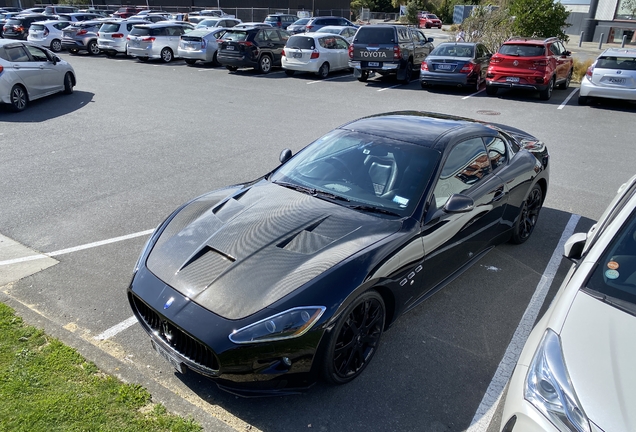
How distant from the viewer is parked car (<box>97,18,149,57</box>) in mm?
23609

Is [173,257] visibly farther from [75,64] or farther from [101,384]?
[75,64]

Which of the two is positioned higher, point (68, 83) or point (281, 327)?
point (281, 327)

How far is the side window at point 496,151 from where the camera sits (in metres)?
5.13

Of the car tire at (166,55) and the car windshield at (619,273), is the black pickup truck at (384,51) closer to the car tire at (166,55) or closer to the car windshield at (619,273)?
the car tire at (166,55)

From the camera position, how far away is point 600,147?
10188 millimetres

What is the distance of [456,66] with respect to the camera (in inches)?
612

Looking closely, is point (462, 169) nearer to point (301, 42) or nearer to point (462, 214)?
point (462, 214)

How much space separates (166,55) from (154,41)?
81cm

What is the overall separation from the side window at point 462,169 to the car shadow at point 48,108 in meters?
10.8

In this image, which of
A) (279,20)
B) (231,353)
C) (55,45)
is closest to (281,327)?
(231,353)

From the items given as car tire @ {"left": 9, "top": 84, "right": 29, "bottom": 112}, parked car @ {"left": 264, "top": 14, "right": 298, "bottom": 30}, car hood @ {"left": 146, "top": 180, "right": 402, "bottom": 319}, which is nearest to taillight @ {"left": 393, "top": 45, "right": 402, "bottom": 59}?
car tire @ {"left": 9, "top": 84, "right": 29, "bottom": 112}

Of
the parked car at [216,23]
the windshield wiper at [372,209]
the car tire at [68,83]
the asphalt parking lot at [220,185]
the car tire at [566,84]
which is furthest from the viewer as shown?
the parked car at [216,23]

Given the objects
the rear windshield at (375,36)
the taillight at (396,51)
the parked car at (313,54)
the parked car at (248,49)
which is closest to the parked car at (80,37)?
the parked car at (248,49)

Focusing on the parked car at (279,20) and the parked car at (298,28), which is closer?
the parked car at (298,28)
